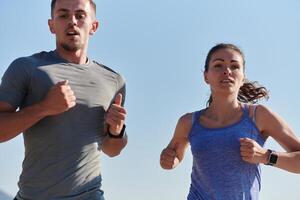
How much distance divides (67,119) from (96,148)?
1.54 ft

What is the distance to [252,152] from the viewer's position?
530cm

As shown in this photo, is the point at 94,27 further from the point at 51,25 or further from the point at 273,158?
the point at 273,158

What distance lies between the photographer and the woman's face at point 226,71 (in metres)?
5.92

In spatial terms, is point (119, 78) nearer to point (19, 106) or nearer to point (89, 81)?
point (89, 81)

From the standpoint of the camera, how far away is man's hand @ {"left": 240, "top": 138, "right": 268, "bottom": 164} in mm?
5309

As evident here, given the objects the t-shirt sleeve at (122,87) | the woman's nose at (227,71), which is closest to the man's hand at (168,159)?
the t-shirt sleeve at (122,87)

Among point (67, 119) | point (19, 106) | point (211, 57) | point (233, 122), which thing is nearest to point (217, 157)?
point (233, 122)

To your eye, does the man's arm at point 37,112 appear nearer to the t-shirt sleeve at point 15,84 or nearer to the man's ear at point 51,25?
the t-shirt sleeve at point 15,84

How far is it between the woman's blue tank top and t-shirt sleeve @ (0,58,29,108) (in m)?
2.03

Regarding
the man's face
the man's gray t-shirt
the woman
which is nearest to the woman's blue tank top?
the woman

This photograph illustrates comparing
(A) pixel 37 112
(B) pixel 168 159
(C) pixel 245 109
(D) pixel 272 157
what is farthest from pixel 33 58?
(D) pixel 272 157

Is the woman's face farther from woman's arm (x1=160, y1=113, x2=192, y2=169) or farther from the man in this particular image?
the man

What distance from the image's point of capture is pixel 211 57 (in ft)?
20.5

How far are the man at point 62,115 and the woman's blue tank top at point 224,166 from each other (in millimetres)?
954
